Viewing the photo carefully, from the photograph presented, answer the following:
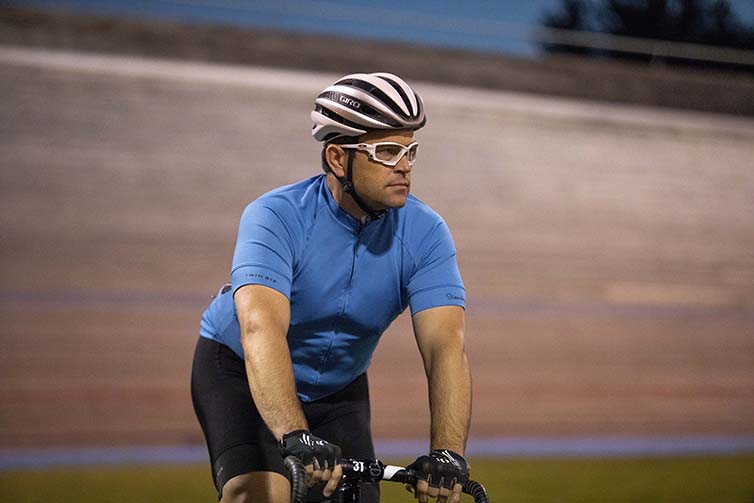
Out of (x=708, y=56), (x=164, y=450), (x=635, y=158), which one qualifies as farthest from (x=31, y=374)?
(x=708, y=56)

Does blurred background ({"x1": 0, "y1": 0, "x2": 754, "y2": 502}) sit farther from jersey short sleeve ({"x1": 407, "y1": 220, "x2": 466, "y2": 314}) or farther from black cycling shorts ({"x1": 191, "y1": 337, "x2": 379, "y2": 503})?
jersey short sleeve ({"x1": 407, "y1": 220, "x2": 466, "y2": 314})

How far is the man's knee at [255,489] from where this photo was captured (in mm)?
2061

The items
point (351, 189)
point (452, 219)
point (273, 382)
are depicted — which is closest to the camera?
point (273, 382)

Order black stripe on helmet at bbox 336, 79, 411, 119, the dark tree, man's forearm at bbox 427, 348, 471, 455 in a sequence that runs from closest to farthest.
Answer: man's forearm at bbox 427, 348, 471, 455 → black stripe on helmet at bbox 336, 79, 411, 119 → the dark tree

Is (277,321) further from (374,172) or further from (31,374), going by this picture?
(31,374)

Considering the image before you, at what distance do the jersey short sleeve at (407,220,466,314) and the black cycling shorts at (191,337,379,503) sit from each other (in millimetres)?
356

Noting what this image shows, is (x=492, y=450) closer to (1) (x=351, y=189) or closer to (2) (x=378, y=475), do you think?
(1) (x=351, y=189)

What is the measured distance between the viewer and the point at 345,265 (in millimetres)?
2221

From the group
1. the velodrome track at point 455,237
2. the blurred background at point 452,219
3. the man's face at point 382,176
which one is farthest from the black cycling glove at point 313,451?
the velodrome track at point 455,237

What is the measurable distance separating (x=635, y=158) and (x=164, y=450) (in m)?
8.00

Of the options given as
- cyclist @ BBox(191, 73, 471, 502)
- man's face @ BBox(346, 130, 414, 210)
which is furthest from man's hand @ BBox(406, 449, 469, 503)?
man's face @ BBox(346, 130, 414, 210)

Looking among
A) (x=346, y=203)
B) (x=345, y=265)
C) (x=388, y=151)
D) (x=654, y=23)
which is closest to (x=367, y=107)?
(x=388, y=151)

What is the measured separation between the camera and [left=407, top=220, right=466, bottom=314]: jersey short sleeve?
222 centimetres

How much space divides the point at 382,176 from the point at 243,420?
621 mm
